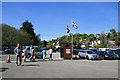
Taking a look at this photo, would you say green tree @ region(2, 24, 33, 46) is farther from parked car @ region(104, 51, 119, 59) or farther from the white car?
parked car @ region(104, 51, 119, 59)

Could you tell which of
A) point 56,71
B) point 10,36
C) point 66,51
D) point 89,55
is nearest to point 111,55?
point 89,55

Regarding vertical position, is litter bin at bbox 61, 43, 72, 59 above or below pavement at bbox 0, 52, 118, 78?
above

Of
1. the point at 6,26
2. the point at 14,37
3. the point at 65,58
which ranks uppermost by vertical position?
the point at 6,26

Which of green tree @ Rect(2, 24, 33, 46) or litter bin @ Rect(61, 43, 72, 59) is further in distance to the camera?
green tree @ Rect(2, 24, 33, 46)

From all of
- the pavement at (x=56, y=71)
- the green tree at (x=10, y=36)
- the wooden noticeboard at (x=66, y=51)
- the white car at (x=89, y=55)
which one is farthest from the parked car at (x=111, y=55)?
the green tree at (x=10, y=36)

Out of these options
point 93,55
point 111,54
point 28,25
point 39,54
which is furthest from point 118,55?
point 28,25

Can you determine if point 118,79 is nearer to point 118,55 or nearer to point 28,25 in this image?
point 118,55

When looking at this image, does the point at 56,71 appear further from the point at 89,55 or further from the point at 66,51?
the point at 89,55

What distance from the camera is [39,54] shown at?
23.5 metres

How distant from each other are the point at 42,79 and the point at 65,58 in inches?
603

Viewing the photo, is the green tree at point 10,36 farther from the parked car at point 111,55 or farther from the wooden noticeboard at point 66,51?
the parked car at point 111,55

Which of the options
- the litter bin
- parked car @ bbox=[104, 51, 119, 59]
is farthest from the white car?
the litter bin

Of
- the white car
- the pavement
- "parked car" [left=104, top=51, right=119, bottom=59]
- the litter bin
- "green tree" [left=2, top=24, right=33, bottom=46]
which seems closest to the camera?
the pavement

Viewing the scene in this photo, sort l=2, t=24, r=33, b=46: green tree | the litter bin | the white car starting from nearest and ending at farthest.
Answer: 1. the litter bin
2. the white car
3. l=2, t=24, r=33, b=46: green tree
